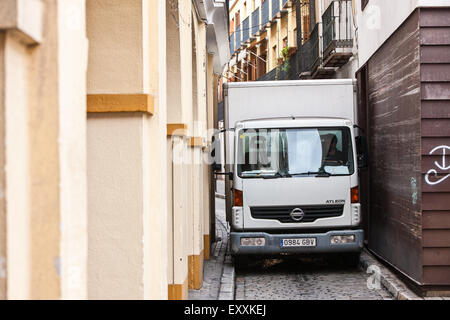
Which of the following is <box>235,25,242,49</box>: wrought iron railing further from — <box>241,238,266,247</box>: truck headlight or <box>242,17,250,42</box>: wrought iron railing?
<box>241,238,266,247</box>: truck headlight

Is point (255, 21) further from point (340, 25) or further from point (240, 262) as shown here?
point (240, 262)

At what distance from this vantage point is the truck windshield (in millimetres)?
11016

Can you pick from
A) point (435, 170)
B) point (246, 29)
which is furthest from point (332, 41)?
point (246, 29)

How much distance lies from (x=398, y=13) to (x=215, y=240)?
7.35m

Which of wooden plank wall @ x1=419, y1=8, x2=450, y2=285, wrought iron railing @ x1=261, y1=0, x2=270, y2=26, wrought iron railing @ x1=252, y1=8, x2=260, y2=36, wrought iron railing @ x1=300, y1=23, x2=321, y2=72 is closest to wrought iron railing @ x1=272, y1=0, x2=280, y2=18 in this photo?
wrought iron railing @ x1=261, y1=0, x2=270, y2=26

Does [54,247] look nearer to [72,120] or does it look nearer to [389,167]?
[72,120]

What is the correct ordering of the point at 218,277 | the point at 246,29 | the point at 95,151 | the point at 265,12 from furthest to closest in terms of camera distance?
the point at 246,29
the point at 265,12
the point at 218,277
the point at 95,151

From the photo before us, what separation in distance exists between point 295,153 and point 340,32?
20.1 feet

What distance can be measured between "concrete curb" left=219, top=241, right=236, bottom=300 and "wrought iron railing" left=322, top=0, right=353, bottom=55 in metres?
6.18

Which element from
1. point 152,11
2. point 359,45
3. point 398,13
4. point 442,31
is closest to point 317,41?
point 359,45

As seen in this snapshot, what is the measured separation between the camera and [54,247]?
265 cm

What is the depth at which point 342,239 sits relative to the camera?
36.0 ft

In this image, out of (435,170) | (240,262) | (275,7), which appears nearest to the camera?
(435,170)

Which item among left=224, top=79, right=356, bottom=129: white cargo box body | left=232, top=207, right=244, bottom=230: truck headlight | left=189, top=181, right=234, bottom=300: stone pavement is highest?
left=224, top=79, right=356, bottom=129: white cargo box body
